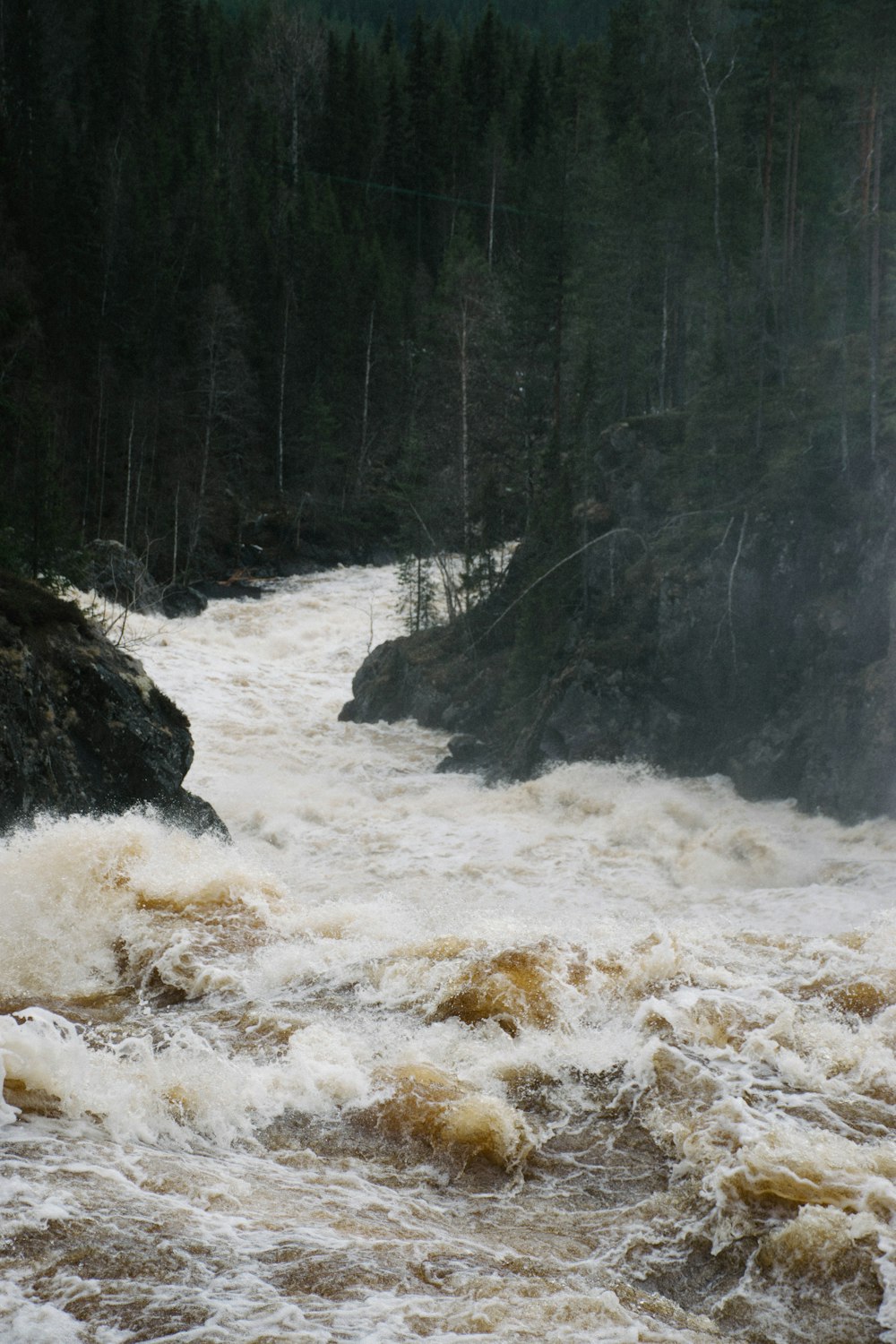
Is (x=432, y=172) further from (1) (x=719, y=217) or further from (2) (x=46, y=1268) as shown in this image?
(2) (x=46, y=1268)

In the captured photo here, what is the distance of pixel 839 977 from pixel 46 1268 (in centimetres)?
543

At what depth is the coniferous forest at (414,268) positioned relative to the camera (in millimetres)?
18688

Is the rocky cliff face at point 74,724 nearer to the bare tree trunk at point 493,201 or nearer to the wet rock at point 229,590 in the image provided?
the wet rock at point 229,590

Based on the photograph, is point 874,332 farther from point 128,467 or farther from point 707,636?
point 128,467

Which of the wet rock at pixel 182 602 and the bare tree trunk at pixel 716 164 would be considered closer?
the bare tree trunk at pixel 716 164

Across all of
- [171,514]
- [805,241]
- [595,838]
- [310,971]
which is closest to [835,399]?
[595,838]

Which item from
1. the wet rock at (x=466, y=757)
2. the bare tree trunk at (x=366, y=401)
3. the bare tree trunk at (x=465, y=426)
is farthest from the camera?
the bare tree trunk at (x=366, y=401)

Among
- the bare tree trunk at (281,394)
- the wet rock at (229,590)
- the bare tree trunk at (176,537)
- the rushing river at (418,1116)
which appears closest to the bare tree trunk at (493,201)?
the bare tree trunk at (281,394)

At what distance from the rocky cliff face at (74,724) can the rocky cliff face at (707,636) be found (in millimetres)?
7394

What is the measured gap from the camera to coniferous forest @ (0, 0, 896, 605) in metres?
18.7

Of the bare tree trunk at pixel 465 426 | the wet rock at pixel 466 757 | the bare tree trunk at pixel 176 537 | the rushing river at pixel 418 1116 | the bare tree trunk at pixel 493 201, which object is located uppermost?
the bare tree trunk at pixel 493 201

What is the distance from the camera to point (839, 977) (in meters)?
7.41

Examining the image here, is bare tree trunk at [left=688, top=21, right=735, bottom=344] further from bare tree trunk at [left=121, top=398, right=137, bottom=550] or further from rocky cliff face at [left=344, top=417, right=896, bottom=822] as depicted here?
bare tree trunk at [left=121, top=398, right=137, bottom=550]

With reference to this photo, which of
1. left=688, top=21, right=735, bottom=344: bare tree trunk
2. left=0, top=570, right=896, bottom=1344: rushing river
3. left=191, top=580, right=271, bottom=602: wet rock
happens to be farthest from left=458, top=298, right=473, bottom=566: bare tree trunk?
left=0, top=570, right=896, bottom=1344: rushing river
